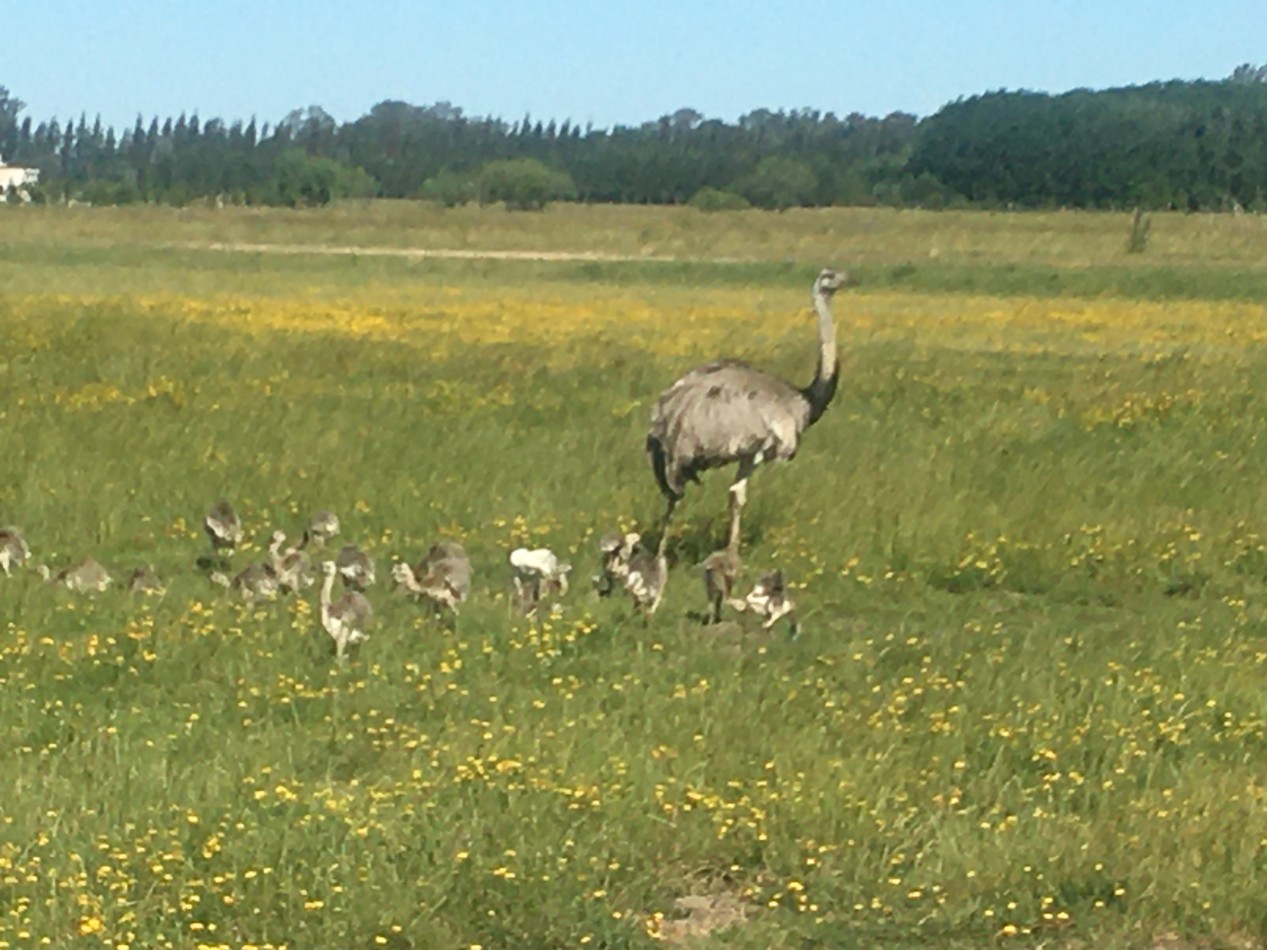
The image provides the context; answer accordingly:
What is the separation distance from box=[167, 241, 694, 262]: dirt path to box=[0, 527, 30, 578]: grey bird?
146 feet

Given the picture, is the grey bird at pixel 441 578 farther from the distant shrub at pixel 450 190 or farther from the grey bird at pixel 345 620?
the distant shrub at pixel 450 190

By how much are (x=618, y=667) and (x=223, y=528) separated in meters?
4.57

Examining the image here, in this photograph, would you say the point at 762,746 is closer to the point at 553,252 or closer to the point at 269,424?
the point at 269,424

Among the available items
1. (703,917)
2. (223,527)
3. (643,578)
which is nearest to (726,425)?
(643,578)

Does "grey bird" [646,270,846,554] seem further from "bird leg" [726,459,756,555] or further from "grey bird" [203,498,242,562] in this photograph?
"grey bird" [203,498,242,562]

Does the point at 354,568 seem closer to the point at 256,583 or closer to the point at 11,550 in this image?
the point at 256,583

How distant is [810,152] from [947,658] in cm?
18618

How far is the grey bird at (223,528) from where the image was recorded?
14.3 m

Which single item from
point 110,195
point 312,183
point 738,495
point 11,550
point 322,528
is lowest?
point 110,195

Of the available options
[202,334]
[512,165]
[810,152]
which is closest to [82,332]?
[202,334]

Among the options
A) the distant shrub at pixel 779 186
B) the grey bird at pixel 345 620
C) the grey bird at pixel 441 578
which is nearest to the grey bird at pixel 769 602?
the grey bird at pixel 441 578

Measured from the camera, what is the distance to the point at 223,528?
563 inches

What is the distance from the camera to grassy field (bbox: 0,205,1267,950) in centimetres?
695

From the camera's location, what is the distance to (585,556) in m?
14.9
